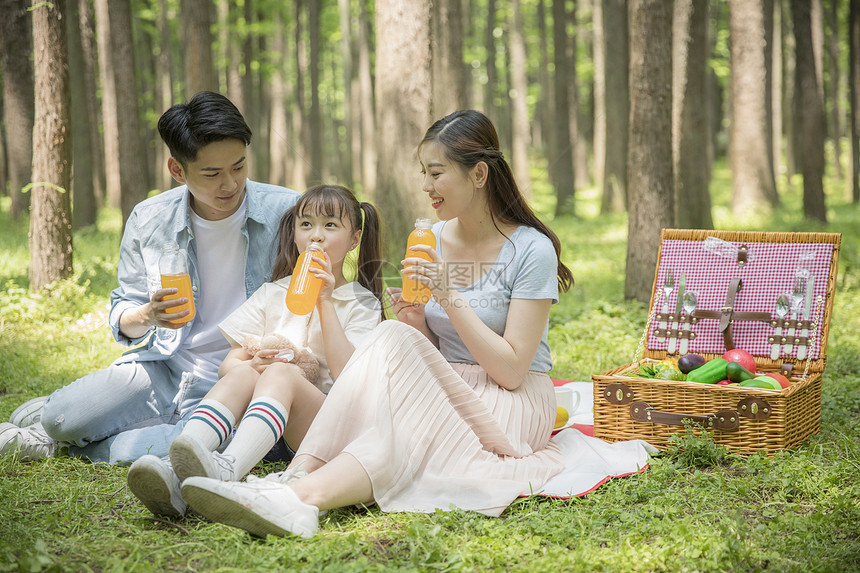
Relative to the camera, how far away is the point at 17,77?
9.37 meters

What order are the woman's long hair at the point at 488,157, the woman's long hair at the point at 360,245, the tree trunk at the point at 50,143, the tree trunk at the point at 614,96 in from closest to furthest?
the woman's long hair at the point at 488,157 < the woman's long hair at the point at 360,245 < the tree trunk at the point at 50,143 < the tree trunk at the point at 614,96

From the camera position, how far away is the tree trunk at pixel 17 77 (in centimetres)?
941

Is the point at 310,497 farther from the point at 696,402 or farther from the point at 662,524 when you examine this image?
the point at 696,402

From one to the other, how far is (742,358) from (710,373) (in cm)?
27

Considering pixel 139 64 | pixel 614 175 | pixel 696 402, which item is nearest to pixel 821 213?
pixel 614 175

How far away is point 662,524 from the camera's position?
251 centimetres

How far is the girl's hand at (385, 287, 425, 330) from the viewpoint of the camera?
122 inches

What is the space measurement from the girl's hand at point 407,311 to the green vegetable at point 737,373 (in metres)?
1.48

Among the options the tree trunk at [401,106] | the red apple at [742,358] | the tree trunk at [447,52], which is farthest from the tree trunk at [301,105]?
the red apple at [742,358]

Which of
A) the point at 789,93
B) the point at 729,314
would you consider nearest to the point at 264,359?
the point at 729,314

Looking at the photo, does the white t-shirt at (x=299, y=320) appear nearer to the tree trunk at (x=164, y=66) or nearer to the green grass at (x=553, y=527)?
the green grass at (x=553, y=527)

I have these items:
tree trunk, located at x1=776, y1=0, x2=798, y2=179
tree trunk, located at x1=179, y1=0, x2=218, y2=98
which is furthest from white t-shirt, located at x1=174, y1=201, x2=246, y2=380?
tree trunk, located at x1=776, y1=0, x2=798, y2=179

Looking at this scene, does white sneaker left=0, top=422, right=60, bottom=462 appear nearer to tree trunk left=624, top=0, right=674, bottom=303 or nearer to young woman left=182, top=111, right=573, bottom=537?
young woman left=182, top=111, right=573, bottom=537

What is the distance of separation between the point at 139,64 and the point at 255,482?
62.3 ft
